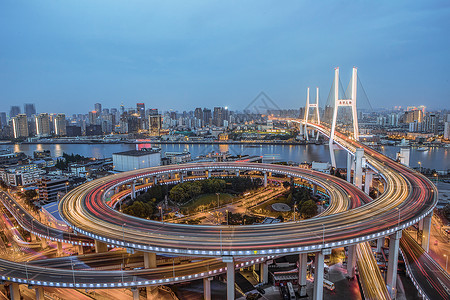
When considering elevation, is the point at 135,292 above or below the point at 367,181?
below

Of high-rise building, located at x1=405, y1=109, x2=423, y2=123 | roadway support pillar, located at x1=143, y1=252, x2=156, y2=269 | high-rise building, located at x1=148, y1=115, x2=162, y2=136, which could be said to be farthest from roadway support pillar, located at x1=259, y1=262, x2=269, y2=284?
high-rise building, located at x1=148, y1=115, x2=162, y2=136

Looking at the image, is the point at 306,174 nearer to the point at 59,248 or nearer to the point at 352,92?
the point at 352,92

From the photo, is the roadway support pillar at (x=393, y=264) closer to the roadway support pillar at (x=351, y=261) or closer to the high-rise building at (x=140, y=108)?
the roadway support pillar at (x=351, y=261)

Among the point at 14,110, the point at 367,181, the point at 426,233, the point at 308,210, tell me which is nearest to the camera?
the point at 426,233

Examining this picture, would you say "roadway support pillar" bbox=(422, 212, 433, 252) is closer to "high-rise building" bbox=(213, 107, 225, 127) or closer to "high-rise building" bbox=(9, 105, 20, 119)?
"high-rise building" bbox=(213, 107, 225, 127)

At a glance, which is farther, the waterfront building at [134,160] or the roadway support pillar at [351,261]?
the waterfront building at [134,160]

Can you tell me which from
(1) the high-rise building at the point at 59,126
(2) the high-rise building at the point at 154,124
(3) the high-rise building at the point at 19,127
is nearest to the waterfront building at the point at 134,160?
(2) the high-rise building at the point at 154,124

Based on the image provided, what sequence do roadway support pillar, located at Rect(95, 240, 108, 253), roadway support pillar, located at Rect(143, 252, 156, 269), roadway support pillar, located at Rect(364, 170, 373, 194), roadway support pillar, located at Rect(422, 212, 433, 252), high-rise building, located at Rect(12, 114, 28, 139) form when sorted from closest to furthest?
roadway support pillar, located at Rect(143, 252, 156, 269)
roadway support pillar, located at Rect(95, 240, 108, 253)
roadway support pillar, located at Rect(422, 212, 433, 252)
roadway support pillar, located at Rect(364, 170, 373, 194)
high-rise building, located at Rect(12, 114, 28, 139)

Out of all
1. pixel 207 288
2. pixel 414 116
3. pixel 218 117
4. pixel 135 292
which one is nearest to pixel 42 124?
pixel 218 117

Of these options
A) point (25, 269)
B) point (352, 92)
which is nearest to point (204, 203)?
point (25, 269)

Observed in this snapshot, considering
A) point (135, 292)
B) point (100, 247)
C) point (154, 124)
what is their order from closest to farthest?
point (135, 292), point (100, 247), point (154, 124)

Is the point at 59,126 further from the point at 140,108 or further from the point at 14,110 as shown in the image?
the point at 14,110
